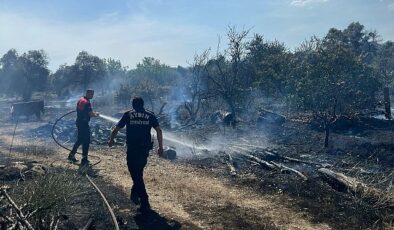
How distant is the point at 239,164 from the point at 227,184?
213 cm

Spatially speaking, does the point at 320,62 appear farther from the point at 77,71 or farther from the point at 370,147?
the point at 77,71

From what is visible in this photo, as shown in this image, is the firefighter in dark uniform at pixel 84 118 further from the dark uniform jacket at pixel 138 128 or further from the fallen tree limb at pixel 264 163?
the fallen tree limb at pixel 264 163

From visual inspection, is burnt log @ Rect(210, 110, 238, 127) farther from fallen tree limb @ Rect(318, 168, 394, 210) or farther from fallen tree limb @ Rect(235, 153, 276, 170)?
fallen tree limb @ Rect(318, 168, 394, 210)

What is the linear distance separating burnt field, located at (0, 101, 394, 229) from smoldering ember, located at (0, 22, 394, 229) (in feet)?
0.10

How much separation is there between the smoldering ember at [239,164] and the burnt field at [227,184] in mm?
32

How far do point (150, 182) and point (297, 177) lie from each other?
12.3 feet

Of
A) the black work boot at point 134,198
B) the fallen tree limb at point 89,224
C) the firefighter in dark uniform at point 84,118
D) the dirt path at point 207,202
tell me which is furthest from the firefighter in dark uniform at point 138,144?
the firefighter in dark uniform at point 84,118

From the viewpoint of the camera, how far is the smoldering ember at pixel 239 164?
5930mm

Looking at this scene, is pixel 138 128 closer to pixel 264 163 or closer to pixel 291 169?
pixel 291 169

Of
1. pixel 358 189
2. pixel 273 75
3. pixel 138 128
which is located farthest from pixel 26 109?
pixel 358 189

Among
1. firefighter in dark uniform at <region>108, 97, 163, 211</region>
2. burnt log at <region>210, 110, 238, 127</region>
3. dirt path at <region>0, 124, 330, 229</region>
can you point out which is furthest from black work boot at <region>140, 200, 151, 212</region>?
burnt log at <region>210, 110, 238, 127</region>

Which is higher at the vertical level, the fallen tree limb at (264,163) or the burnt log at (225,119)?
the burnt log at (225,119)

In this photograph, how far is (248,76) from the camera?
29078mm

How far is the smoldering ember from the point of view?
593cm
